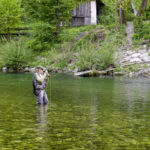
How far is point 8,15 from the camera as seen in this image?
52.8 m

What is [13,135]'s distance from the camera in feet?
32.3

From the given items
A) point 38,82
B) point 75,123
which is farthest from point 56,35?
point 75,123

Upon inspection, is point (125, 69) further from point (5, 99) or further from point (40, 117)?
point (40, 117)

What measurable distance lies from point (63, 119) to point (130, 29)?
34946 mm

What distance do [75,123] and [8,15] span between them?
143 ft

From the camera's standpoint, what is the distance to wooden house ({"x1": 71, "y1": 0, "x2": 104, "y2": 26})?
197 feet

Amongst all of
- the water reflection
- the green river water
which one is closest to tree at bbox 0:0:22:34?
the green river water

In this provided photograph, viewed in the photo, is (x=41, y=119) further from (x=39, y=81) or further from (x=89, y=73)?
(x=89, y=73)

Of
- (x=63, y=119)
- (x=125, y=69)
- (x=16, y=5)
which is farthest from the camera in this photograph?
(x=16, y=5)

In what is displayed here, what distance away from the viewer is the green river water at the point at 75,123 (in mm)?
9117

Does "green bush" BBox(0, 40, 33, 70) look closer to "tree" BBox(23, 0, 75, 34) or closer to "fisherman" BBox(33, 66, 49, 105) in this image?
"tree" BBox(23, 0, 75, 34)

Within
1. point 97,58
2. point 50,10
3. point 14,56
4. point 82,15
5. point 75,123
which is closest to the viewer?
point 75,123

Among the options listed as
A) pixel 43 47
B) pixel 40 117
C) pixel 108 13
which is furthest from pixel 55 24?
pixel 40 117

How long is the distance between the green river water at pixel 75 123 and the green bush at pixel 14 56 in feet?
75.3
